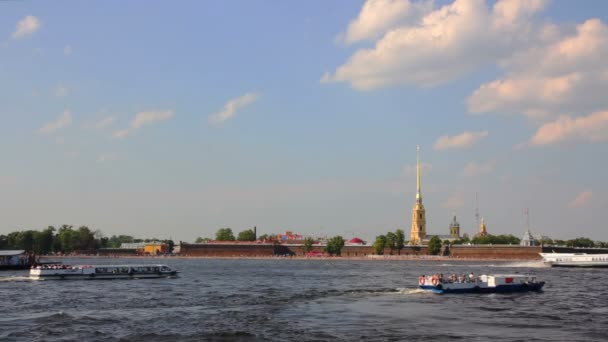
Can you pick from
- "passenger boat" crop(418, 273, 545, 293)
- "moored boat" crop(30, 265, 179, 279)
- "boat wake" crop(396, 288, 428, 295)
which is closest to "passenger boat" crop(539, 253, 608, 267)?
"passenger boat" crop(418, 273, 545, 293)

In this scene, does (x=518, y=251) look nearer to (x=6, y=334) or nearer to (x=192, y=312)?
(x=192, y=312)

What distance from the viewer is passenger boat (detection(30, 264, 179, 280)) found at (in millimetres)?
75562

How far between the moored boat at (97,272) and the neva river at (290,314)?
10.3m

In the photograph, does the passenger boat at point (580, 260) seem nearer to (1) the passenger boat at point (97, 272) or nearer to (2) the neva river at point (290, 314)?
(2) the neva river at point (290, 314)

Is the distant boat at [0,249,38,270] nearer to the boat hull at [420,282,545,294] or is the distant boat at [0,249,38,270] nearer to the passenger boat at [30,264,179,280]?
the passenger boat at [30,264,179,280]

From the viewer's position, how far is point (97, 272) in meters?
78.0

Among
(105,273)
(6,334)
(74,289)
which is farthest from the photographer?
(105,273)

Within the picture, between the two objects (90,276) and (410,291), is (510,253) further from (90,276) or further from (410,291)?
(410,291)

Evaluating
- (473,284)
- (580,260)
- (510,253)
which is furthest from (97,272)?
(510,253)

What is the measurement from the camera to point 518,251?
191750 mm

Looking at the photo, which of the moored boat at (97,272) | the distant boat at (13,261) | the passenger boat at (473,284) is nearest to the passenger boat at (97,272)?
the moored boat at (97,272)

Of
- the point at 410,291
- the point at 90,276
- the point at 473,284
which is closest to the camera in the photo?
the point at 473,284

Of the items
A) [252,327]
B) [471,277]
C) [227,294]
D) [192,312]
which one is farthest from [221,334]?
[471,277]

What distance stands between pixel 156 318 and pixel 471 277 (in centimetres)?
3016
